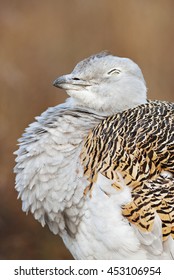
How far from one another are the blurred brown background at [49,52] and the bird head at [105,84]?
1809 millimetres

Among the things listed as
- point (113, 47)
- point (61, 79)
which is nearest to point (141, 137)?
point (61, 79)

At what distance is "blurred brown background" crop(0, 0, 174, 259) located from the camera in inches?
253

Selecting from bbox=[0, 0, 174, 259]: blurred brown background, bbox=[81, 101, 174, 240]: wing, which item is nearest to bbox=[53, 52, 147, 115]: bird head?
bbox=[81, 101, 174, 240]: wing

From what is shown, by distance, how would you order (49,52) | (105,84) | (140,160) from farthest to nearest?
(49,52) < (105,84) < (140,160)

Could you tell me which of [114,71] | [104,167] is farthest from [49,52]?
[104,167]

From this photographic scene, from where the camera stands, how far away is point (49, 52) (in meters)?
6.45

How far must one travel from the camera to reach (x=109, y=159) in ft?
13.6

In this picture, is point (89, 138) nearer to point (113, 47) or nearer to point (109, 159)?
point (109, 159)

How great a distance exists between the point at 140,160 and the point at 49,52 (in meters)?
2.49

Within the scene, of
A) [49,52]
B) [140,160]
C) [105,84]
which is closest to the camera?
[140,160]

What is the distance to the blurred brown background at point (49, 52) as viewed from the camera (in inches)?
253

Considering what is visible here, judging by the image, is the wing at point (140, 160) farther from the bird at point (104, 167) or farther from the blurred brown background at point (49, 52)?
the blurred brown background at point (49, 52)

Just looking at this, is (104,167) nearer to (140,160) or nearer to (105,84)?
(140,160)

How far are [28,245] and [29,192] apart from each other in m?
2.32
